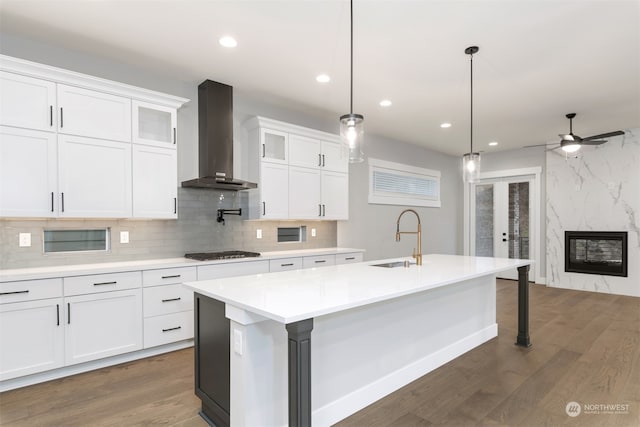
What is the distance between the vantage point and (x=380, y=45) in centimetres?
307

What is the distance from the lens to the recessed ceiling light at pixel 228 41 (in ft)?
9.73

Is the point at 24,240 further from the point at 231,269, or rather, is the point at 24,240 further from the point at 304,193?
the point at 304,193

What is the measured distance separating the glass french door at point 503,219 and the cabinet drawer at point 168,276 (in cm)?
653

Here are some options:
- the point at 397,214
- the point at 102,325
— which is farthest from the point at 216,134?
the point at 397,214

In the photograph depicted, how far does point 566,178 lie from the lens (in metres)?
6.61

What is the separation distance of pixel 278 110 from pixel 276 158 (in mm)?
801

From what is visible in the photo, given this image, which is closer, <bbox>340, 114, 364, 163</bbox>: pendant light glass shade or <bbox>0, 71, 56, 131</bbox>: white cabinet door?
<bbox>340, 114, 364, 163</bbox>: pendant light glass shade

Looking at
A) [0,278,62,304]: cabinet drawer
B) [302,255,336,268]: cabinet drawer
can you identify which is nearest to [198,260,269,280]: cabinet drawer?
[302,255,336,268]: cabinet drawer

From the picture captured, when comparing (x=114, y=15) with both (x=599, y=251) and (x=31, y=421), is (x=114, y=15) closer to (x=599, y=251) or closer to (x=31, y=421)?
(x=31, y=421)

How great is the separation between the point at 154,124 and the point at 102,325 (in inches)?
74.5

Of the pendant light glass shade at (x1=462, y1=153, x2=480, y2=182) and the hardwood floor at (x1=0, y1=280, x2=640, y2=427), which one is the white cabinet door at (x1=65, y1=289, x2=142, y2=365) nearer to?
the hardwood floor at (x1=0, y1=280, x2=640, y2=427)

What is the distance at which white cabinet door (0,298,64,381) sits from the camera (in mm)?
2549

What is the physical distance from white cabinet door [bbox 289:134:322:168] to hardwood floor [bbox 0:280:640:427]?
8.29 feet

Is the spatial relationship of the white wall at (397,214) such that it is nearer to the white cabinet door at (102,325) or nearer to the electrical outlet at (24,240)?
the white cabinet door at (102,325)
